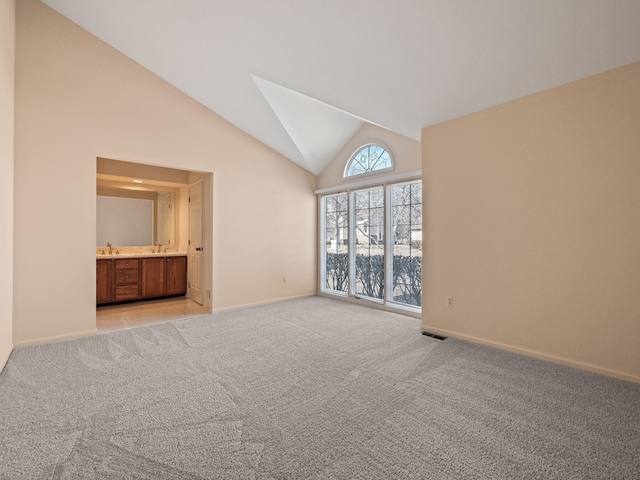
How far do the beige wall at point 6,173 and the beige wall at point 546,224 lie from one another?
421cm

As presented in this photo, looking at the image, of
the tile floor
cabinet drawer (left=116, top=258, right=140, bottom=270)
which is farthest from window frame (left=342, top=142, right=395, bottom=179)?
cabinet drawer (left=116, top=258, right=140, bottom=270)

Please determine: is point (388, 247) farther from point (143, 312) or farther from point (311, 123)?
point (143, 312)

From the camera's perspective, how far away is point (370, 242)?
5109 mm

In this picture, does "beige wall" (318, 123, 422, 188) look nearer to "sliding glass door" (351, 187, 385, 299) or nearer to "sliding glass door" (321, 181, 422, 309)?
"sliding glass door" (321, 181, 422, 309)

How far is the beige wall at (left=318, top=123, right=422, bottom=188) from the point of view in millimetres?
4340

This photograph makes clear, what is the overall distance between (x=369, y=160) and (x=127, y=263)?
176 inches

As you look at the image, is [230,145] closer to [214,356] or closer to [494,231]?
[214,356]

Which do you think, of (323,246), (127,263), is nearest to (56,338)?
(127,263)

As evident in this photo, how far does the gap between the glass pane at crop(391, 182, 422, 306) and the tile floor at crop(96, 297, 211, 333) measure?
3.00 meters

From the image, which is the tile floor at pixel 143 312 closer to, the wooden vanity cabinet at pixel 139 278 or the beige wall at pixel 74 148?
the wooden vanity cabinet at pixel 139 278

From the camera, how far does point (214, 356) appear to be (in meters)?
2.94

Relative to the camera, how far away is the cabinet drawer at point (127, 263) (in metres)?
5.13

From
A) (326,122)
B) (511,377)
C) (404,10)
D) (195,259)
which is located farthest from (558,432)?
(195,259)

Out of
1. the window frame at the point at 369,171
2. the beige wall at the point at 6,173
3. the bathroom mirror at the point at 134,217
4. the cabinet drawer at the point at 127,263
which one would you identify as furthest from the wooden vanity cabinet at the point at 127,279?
the window frame at the point at 369,171
